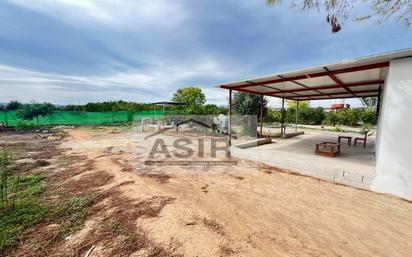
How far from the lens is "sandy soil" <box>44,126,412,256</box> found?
7.03ft

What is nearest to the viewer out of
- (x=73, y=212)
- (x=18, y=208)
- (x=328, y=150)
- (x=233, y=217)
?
(x=233, y=217)

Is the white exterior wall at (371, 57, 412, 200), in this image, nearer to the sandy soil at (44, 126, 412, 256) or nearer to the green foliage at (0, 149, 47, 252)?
the sandy soil at (44, 126, 412, 256)

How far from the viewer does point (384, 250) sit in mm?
2092

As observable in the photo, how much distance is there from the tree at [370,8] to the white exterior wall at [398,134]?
76 cm

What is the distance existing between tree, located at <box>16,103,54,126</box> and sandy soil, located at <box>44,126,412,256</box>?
17144mm

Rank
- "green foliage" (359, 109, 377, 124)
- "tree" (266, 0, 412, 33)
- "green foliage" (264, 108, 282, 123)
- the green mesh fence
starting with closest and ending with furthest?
1. "tree" (266, 0, 412, 33)
2. the green mesh fence
3. "green foliage" (359, 109, 377, 124)
4. "green foliage" (264, 108, 282, 123)

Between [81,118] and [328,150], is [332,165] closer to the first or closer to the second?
[328,150]

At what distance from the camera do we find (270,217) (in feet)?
9.07

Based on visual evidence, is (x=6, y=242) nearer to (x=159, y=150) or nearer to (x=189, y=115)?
(x=159, y=150)

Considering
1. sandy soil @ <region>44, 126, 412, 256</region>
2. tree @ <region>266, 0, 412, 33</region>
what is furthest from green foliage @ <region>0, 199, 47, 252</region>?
tree @ <region>266, 0, 412, 33</region>

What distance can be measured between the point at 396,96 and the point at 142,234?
4.67m

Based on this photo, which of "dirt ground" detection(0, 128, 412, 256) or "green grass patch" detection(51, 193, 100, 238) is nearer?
"dirt ground" detection(0, 128, 412, 256)

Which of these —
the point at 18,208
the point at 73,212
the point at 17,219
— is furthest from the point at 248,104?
the point at 17,219

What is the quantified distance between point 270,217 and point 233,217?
1.79 ft
